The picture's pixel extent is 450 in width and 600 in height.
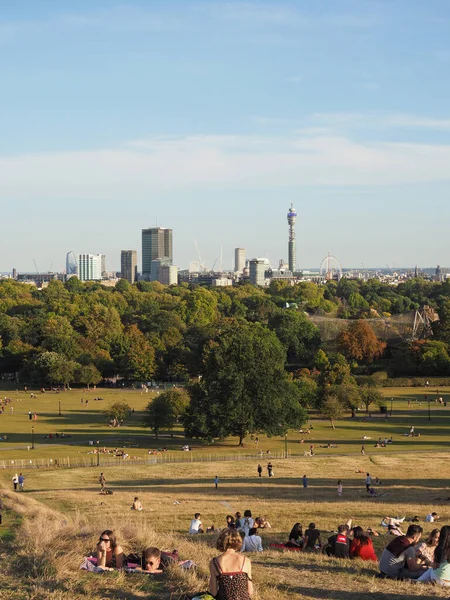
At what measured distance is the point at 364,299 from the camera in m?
185

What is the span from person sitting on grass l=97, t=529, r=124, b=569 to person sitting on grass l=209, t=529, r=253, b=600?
312 centimetres

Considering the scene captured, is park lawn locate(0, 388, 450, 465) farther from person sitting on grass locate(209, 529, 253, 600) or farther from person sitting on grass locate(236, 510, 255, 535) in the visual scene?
person sitting on grass locate(209, 529, 253, 600)

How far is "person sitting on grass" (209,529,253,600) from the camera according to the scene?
1105cm

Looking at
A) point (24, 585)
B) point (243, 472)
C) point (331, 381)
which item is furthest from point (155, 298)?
point (24, 585)

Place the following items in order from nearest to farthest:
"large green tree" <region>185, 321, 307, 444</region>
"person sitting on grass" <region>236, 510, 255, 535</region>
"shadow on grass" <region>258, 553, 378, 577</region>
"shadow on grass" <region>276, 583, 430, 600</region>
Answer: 1. "shadow on grass" <region>276, 583, 430, 600</region>
2. "shadow on grass" <region>258, 553, 378, 577</region>
3. "person sitting on grass" <region>236, 510, 255, 535</region>
4. "large green tree" <region>185, 321, 307, 444</region>

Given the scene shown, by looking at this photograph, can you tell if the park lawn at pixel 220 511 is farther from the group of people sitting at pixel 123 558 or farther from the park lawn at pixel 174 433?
the park lawn at pixel 174 433

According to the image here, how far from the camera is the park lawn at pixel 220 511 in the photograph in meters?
13.0

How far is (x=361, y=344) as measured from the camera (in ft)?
295

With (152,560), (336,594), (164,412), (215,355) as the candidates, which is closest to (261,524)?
(152,560)

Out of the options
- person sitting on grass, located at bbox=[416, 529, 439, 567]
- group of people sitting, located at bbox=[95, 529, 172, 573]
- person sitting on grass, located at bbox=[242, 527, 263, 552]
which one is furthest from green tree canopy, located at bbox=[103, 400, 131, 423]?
person sitting on grass, located at bbox=[416, 529, 439, 567]

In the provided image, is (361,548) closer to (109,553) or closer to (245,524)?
(245,524)

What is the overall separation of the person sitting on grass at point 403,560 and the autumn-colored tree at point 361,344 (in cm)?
7614

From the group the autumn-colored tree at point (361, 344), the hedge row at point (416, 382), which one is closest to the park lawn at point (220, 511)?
the hedge row at point (416, 382)

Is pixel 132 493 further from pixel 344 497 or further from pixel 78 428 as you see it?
pixel 78 428
